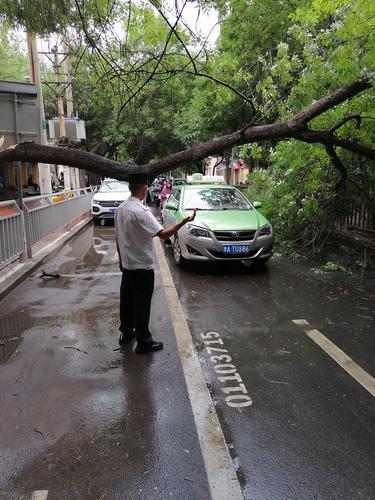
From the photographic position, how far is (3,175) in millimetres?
20188

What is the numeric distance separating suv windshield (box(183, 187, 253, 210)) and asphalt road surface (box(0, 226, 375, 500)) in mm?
2870

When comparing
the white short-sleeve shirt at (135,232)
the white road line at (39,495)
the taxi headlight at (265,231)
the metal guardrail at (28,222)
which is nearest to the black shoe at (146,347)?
the white short-sleeve shirt at (135,232)

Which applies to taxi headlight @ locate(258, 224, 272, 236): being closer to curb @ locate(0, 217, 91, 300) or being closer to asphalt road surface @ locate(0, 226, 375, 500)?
asphalt road surface @ locate(0, 226, 375, 500)

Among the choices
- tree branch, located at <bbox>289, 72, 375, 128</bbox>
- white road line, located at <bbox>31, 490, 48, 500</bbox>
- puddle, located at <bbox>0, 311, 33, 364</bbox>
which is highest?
tree branch, located at <bbox>289, 72, 375, 128</bbox>

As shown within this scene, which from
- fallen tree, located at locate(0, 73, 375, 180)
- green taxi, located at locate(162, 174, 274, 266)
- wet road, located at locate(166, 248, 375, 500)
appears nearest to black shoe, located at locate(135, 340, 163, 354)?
wet road, located at locate(166, 248, 375, 500)

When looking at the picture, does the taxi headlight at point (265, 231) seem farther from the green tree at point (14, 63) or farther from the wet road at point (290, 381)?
the green tree at point (14, 63)

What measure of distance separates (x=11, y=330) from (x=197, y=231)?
3835 mm

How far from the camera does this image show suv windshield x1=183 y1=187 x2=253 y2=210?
9.02 metres

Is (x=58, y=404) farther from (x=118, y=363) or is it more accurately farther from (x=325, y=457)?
(x=325, y=457)

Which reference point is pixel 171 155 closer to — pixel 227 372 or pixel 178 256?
pixel 227 372

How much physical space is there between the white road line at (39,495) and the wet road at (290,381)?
3.80ft

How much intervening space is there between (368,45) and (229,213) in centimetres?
372

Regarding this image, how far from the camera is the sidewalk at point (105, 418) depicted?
2.56 m

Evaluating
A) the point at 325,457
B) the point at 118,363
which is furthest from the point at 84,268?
the point at 325,457
